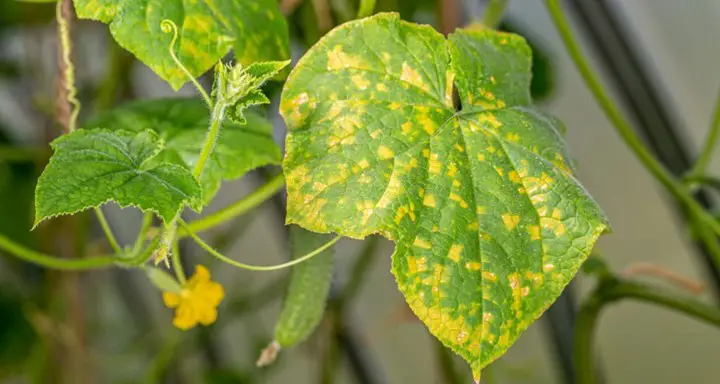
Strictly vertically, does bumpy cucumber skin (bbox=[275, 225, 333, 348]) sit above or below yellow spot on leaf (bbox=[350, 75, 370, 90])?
below

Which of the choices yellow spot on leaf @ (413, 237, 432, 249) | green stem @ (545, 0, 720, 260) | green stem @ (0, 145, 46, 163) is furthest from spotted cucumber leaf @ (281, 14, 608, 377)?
green stem @ (0, 145, 46, 163)

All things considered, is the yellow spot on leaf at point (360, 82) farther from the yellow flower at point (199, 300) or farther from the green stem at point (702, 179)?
the green stem at point (702, 179)

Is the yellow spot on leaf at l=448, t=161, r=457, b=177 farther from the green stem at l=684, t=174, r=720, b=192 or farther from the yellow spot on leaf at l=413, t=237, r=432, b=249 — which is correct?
the green stem at l=684, t=174, r=720, b=192

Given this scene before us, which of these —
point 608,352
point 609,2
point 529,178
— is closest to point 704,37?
point 609,2

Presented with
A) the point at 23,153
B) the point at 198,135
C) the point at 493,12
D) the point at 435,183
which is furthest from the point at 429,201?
the point at 23,153

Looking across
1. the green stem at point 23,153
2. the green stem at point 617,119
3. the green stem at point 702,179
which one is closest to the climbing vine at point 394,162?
the green stem at point 617,119

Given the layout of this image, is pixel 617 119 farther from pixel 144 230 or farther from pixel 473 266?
pixel 144 230

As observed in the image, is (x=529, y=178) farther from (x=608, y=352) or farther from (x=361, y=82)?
(x=608, y=352)
